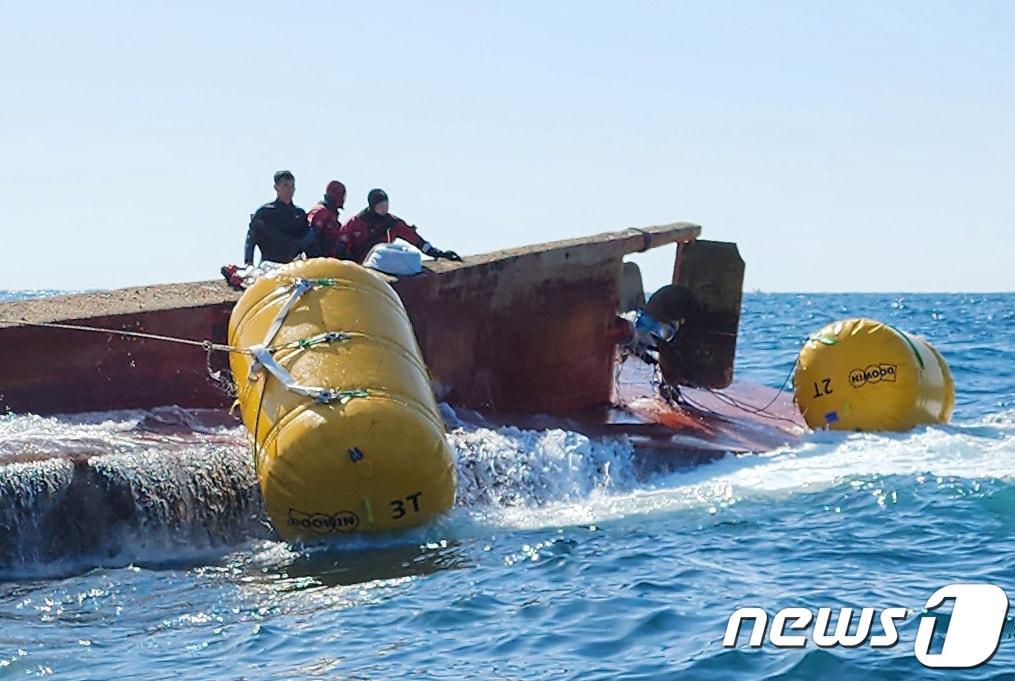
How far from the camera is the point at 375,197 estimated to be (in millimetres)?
13070

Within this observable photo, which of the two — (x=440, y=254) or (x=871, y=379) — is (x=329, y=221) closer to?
(x=440, y=254)

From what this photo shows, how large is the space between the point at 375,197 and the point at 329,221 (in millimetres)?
481

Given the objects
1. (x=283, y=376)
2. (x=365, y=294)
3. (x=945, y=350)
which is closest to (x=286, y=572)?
(x=283, y=376)

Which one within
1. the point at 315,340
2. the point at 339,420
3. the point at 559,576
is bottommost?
the point at 559,576

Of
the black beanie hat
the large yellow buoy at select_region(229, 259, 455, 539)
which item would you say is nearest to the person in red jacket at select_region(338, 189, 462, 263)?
the black beanie hat

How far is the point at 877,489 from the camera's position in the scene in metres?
10.4

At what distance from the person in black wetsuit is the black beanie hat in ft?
2.14

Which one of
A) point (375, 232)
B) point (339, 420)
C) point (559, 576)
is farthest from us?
point (375, 232)

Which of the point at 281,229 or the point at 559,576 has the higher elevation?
the point at 281,229

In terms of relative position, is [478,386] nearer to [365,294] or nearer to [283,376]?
[365,294]

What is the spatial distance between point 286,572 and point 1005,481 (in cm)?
559

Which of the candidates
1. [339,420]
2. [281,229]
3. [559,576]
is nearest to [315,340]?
[339,420]

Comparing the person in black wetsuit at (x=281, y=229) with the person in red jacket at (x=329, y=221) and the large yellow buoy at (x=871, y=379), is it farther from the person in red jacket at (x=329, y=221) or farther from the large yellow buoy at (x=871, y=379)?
the large yellow buoy at (x=871, y=379)

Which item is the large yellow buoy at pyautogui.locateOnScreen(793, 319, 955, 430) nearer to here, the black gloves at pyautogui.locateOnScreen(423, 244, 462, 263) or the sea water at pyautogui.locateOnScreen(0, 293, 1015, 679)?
the sea water at pyautogui.locateOnScreen(0, 293, 1015, 679)
